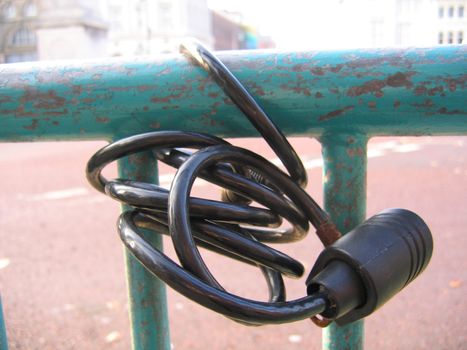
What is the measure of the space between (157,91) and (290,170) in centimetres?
18

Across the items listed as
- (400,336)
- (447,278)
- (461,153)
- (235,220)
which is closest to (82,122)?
(235,220)

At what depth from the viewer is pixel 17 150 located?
919 cm

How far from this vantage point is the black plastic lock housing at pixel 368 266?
43 cm

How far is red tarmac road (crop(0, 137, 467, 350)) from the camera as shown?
2.23 meters


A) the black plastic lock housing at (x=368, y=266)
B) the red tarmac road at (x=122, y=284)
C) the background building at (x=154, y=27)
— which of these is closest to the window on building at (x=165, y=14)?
the background building at (x=154, y=27)

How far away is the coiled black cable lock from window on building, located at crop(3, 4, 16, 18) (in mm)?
39277

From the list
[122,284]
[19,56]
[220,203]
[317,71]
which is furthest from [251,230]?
[19,56]

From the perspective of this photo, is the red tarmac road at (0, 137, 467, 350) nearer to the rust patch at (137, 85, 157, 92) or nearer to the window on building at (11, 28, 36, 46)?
the rust patch at (137, 85, 157, 92)

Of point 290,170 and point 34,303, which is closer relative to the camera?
point 290,170

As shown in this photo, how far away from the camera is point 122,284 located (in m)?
2.76

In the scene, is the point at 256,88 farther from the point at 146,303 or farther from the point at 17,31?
the point at 17,31

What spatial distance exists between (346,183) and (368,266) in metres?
0.12

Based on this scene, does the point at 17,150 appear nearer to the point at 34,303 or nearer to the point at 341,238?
the point at 34,303

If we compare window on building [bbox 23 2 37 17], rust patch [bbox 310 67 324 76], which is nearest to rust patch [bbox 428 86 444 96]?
rust patch [bbox 310 67 324 76]
